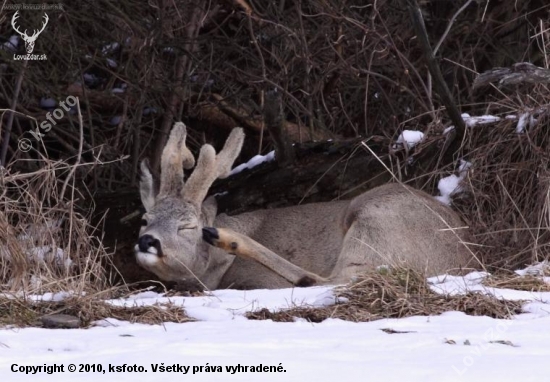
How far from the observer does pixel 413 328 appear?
190 inches

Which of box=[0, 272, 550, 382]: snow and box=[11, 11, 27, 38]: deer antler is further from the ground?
box=[11, 11, 27, 38]: deer antler

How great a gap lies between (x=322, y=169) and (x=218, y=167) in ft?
2.82

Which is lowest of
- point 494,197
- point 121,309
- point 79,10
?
point 121,309

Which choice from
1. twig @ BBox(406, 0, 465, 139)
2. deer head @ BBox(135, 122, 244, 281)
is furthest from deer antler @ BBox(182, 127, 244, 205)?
twig @ BBox(406, 0, 465, 139)

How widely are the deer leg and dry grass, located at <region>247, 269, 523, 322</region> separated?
1.61m

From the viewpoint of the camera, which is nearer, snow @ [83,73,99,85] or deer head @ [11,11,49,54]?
deer head @ [11,11,49,54]

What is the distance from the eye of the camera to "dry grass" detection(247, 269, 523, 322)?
17.0 feet

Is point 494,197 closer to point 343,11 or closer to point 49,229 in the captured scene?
point 343,11

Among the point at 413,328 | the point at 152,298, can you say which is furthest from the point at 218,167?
the point at 413,328

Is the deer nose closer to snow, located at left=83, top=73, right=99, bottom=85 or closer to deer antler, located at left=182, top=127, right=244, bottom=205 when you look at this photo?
deer antler, located at left=182, top=127, right=244, bottom=205

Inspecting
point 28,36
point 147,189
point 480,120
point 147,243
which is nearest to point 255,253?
point 147,243

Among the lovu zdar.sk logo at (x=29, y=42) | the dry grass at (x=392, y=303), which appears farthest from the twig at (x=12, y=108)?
the dry grass at (x=392, y=303)

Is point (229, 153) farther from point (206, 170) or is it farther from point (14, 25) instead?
point (14, 25)

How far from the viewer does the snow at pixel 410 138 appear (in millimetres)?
7895
